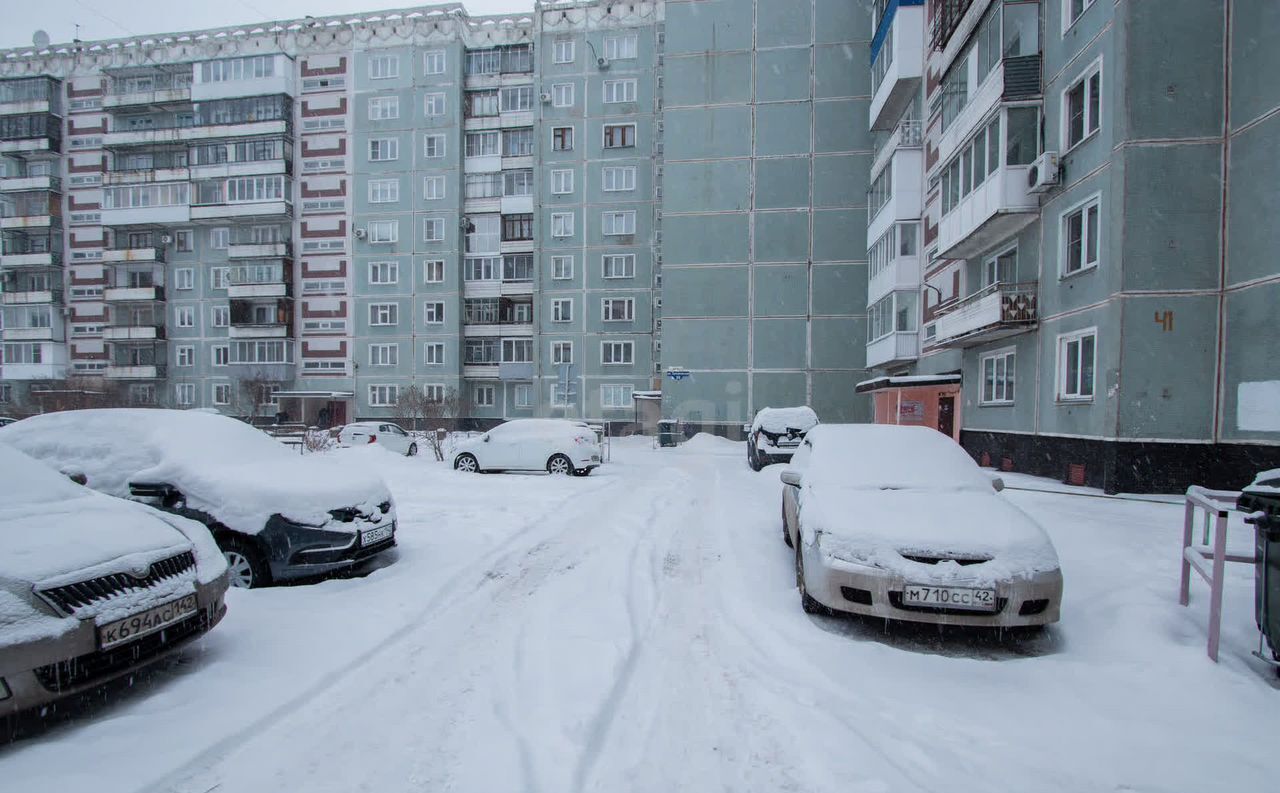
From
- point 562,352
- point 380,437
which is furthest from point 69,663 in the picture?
point 562,352

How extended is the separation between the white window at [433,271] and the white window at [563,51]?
1348cm

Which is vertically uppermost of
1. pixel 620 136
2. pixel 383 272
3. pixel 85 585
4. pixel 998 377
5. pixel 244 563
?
pixel 620 136

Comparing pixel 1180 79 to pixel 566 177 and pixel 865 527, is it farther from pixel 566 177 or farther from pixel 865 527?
pixel 566 177

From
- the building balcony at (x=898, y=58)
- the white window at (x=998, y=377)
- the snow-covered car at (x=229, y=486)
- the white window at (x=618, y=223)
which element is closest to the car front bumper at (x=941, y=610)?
the snow-covered car at (x=229, y=486)

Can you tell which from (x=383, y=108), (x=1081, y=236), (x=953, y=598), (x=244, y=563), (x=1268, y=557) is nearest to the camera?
(x=1268, y=557)

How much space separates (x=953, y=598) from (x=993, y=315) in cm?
1309

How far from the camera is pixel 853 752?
9.67 ft

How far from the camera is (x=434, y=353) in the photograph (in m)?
37.5

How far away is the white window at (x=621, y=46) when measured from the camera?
114 ft

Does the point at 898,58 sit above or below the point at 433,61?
below

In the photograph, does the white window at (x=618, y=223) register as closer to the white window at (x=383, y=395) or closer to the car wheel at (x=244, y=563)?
the white window at (x=383, y=395)

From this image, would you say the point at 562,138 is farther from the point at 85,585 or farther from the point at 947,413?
the point at 85,585

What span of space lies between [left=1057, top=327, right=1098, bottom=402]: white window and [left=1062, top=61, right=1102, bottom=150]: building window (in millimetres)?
4143

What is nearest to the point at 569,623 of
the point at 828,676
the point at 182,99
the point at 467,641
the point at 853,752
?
the point at 467,641
